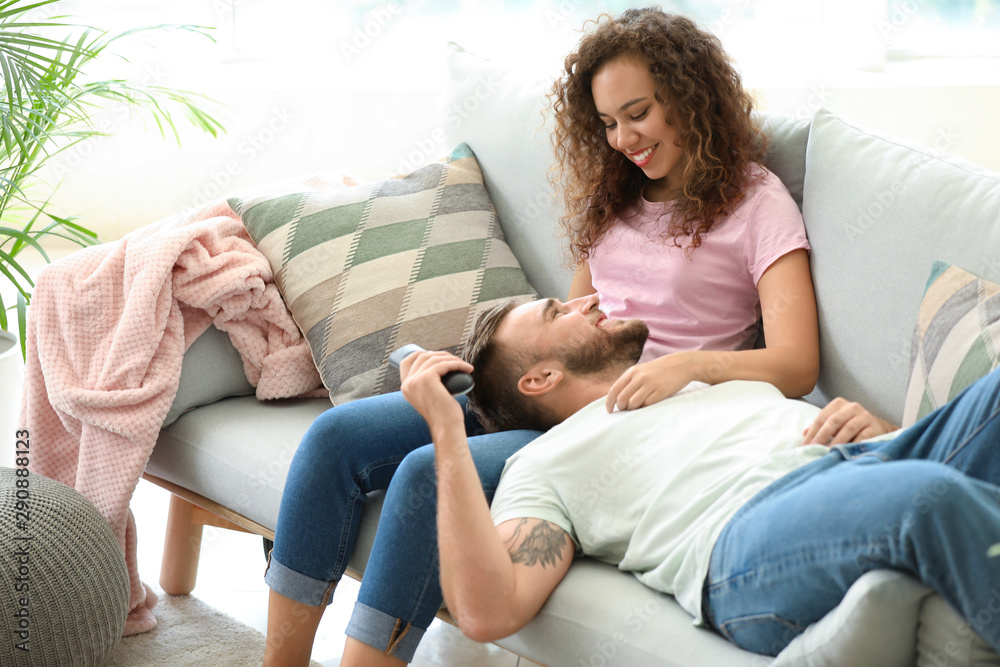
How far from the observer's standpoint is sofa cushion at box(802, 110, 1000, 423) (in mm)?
1343

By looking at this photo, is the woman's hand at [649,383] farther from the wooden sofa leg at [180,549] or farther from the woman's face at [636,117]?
the wooden sofa leg at [180,549]

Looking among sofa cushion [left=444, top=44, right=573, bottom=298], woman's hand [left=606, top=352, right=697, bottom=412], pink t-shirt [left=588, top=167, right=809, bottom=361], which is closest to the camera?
woman's hand [left=606, top=352, right=697, bottom=412]

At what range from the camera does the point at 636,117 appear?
1.60 meters

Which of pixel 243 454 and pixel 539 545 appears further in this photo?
pixel 243 454

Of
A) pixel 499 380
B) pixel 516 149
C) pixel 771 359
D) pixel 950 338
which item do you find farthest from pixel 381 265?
pixel 950 338

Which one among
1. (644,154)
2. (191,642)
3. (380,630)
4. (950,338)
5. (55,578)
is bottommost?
(191,642)

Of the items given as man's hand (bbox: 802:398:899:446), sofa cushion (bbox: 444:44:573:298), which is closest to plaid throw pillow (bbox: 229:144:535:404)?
sofa cushion (bbox: 444:44:573:298)

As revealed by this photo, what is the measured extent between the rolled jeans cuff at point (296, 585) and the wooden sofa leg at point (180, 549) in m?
0.55

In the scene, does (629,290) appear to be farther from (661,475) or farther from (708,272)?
(661,475)

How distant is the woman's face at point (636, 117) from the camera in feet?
5.18

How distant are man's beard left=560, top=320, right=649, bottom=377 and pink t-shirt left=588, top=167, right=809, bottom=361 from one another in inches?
5.9

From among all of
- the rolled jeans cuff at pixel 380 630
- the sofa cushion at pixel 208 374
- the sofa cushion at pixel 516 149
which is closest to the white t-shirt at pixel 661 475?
the rolled jeans cuff at pixel 380 630

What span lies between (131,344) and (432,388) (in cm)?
75

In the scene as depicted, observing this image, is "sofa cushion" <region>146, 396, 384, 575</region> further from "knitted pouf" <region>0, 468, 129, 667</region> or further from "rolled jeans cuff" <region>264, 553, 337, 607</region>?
"knitted pouf" <region>0, 468, 129, 667</region>
